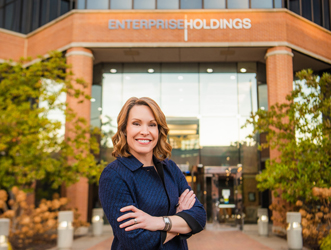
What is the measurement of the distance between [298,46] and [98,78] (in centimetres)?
979

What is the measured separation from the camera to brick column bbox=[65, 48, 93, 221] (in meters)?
13.7

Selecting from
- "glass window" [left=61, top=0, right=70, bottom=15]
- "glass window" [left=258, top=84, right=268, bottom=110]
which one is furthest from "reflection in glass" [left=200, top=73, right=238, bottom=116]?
"glass window" [left=61, top=0, right=70, bottom=15]

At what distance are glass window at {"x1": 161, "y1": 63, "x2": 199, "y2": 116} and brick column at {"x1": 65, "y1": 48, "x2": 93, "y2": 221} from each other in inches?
156

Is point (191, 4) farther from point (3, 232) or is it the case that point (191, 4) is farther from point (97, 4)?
point (3, 232)

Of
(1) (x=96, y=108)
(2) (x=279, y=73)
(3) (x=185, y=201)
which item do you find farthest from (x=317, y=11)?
(3) (x=185, y=201)

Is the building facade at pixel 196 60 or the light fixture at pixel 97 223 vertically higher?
the building facade at pixel 196 60

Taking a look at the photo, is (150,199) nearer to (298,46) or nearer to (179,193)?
(179,193)

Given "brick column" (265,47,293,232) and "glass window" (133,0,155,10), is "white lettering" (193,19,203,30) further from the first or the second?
"brick column" (265,47,293,232)

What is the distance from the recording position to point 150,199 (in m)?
1.98

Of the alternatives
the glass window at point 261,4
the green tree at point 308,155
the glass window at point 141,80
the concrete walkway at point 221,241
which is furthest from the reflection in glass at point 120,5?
the concrete walkway at point 221,241

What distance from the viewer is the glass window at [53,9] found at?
1655 centimetres

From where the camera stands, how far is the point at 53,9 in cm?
1666

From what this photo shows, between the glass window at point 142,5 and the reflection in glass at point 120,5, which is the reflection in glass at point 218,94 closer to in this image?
the glass window at point 142,5

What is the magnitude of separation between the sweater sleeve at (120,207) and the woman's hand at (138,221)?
27 millimetres
